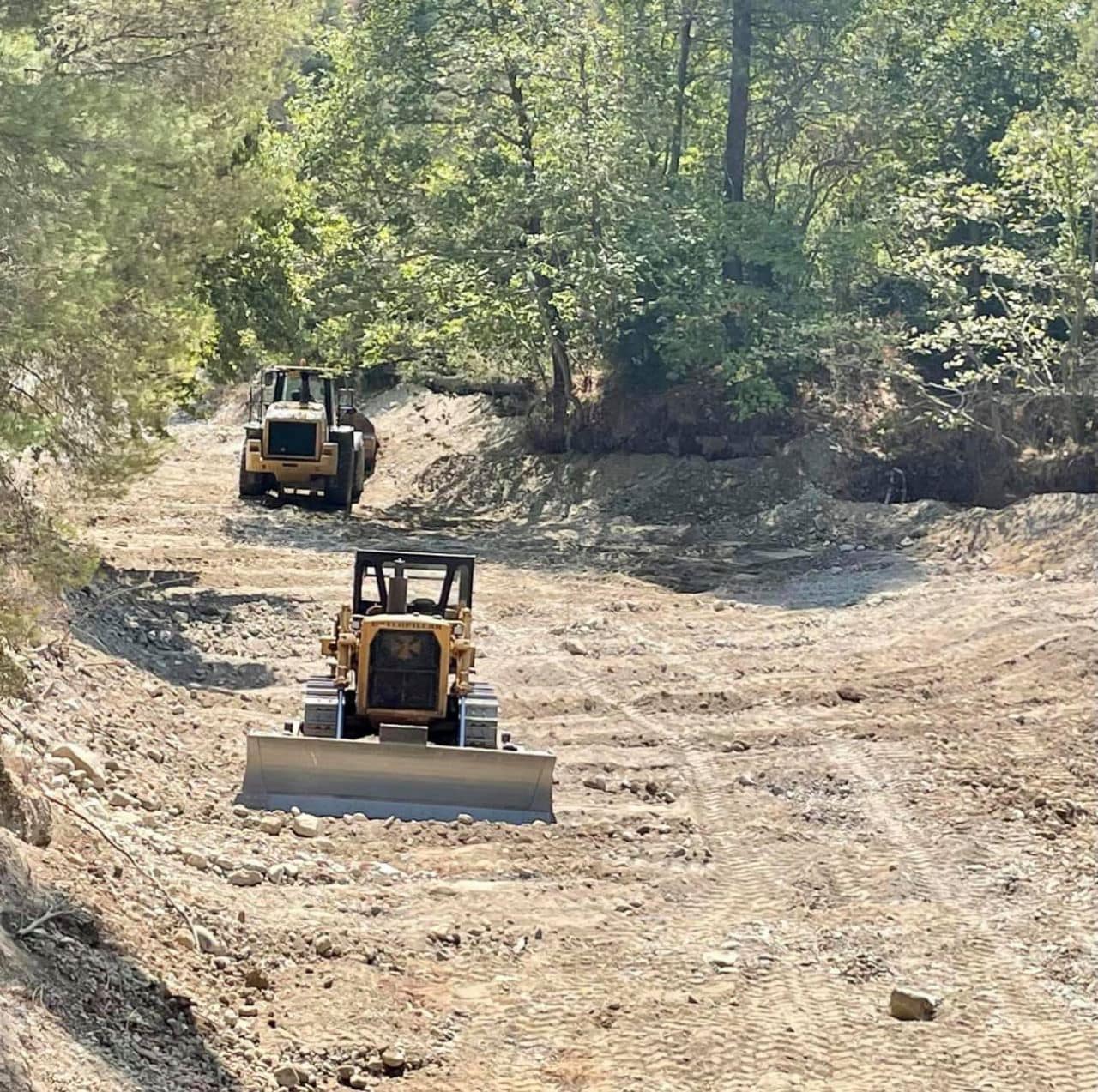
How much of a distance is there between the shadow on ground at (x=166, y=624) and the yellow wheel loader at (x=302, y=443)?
4.05m

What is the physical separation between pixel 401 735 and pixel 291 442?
12915 millimetres

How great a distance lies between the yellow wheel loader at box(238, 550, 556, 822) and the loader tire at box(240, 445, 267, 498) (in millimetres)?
11879

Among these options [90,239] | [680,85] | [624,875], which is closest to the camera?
[90,239]

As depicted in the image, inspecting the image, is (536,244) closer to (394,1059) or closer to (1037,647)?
(1037,647)

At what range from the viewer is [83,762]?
1081 centimetres

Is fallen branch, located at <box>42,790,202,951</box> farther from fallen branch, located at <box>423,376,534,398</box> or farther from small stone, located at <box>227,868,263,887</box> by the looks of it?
fallen branch, located at <box>423,376,534,398</box>

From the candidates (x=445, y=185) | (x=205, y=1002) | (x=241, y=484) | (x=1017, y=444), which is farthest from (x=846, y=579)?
(x=205, y=1002)

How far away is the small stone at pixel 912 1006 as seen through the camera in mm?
8258

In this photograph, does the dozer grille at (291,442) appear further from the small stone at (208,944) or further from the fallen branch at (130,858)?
the small stone at (208,944)

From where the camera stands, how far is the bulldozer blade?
441 inches

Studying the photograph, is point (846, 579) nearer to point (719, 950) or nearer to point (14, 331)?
point (719, 950)

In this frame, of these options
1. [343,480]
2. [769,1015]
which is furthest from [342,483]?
[769,1015]

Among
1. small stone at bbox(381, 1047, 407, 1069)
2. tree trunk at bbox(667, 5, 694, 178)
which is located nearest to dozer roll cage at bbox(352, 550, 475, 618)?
small stone at bbox(381, 1047, 407, 1069)

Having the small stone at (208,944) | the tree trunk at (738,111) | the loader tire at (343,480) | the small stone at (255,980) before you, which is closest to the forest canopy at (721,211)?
the tree trunk at (738,111)
